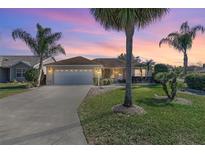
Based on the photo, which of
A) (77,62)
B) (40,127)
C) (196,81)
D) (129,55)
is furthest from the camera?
(77,62)

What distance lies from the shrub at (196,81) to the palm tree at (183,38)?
242 inches

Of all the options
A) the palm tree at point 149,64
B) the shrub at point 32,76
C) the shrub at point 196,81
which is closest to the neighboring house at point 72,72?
the shrub at point 32,76

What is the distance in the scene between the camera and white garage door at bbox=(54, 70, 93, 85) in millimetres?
30594

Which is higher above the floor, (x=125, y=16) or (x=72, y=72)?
(x=125, y=16)

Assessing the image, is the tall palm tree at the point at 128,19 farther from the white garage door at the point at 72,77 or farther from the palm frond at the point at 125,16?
the white garage door at the point at 72,77

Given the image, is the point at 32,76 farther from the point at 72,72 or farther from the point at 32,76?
the point at 72,72

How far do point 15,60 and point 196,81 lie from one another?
27.5 meters

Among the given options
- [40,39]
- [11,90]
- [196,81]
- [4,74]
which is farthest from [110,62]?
[11,90]

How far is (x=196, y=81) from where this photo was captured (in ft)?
71.7

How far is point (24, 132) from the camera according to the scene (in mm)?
7727

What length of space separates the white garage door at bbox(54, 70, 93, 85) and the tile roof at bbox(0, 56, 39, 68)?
7.82 meters

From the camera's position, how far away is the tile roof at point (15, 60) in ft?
122

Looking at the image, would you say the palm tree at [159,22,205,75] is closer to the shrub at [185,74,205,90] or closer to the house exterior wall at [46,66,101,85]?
the shrub at [185,74,205,90]
